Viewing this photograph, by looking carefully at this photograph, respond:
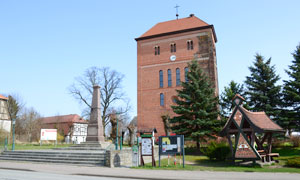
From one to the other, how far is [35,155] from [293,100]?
2144 cm

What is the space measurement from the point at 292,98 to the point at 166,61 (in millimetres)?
22189

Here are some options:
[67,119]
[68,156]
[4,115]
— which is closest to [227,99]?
[68,156]

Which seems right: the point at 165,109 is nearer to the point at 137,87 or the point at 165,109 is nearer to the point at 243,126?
the point at 137,87

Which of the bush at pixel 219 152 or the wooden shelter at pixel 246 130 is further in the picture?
the bush at pixel 219 152

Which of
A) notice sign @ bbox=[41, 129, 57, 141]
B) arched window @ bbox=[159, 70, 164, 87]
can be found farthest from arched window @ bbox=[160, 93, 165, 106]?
notice sign @ bbox=[41, 129, 57, 141]

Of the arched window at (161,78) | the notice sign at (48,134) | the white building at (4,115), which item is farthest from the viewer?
the white building at (4,115)

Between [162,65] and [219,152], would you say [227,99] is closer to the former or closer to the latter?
[219,152]

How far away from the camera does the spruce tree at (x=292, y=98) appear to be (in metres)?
20.3

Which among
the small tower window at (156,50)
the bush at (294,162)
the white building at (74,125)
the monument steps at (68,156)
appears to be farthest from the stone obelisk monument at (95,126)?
the white building at (74,125)

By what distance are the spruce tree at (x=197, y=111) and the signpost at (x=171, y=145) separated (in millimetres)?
7285

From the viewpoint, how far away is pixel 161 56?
40.4 meters

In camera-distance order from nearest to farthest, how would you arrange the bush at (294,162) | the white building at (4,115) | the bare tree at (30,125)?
the bush at (294,162) < the white building at (4,115) < the bare tree at (30,125)

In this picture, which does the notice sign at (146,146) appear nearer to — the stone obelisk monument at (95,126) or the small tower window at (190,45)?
the stone obelisk monument at (95,126)

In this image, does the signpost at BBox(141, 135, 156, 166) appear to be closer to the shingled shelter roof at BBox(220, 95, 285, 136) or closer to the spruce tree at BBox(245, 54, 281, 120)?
the shingled shelter roof at BBox(220, 95, 285, 136)
